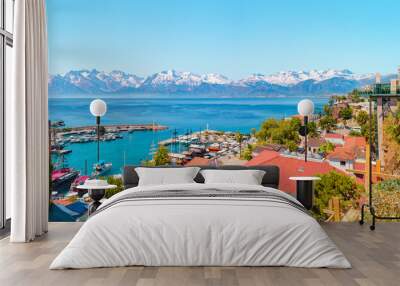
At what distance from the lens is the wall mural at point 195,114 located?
7.21 m

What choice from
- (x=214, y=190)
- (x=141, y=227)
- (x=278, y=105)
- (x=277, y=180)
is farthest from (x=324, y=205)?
(x=141, y=227)

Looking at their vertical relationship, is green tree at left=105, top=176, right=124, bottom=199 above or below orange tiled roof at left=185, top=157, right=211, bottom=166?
below

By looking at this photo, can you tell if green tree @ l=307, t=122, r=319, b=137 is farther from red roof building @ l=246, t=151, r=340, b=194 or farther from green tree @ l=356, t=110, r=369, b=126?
green tree @ l=356, t=110, r=369, b=126

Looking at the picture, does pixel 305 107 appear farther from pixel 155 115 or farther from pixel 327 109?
pixel 155 115

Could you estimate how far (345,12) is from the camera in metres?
7.35

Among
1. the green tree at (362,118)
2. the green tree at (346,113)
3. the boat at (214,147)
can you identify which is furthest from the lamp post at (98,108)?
the green tree at (362,118)

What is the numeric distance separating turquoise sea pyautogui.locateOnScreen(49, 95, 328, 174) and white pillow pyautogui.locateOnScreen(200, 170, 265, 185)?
0.94 meters

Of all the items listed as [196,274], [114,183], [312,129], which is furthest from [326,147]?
[196,274]

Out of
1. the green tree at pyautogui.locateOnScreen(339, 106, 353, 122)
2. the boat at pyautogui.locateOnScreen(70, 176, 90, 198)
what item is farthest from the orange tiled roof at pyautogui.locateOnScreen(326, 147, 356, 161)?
the boat at pyautogui.locateOnScreen(70, 176, 90, 198)

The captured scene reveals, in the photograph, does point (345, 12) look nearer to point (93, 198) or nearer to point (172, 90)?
point (172, 90)

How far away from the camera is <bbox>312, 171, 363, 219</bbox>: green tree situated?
712 centimetres

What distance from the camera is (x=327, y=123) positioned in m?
7.37

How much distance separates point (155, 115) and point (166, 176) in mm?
1260

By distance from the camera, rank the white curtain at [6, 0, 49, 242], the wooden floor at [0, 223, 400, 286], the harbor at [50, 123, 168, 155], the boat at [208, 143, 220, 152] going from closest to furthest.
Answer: the wooden floor at [0, 223, 400, 286]
the white curtain at [6, 0, 49, 242]
the harbor at [50, 123, 168, 155]
the boat at [208, 143, 220, 152]
